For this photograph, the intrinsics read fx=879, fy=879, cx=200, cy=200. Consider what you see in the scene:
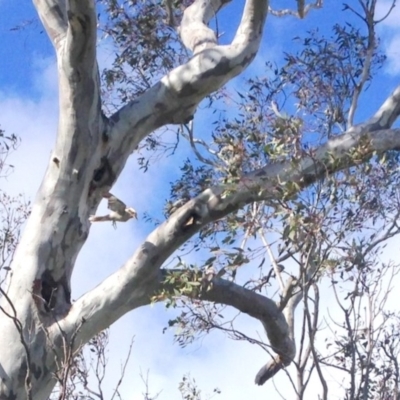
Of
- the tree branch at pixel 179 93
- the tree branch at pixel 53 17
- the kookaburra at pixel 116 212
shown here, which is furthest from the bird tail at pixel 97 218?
the tree branch at pixel 53 17

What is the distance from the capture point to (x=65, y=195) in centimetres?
480

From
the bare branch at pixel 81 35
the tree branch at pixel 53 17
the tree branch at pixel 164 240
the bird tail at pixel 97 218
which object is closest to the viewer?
the tree branch at pixel 164 240

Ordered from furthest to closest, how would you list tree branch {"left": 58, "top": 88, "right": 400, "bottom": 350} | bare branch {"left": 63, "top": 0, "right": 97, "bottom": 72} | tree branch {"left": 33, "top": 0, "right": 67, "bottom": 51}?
tree branch {"left": 33, "top": 0, "right": 67, "bottom": 51} < bare branch {"left": 63, "top": 0, "right": 97, "bottom": 72} < tree branch {"left": 58, "top": 88, "right": 400, "bottom": 350}

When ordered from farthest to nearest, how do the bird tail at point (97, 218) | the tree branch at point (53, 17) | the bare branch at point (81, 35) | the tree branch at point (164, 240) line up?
the tree branch at point (53, 17) → the bird tail at point (97, 218) → the bare branch at point (81, 35) → the tree branch at point (164, 240)

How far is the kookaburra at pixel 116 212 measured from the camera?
5.11 m

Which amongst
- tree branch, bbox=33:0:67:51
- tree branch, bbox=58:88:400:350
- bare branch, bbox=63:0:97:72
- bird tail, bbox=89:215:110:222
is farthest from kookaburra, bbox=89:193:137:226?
tree branch, bbox=33:0:67:51

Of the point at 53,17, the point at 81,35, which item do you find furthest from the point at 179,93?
the point at 53,17

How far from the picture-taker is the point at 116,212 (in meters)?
5.16

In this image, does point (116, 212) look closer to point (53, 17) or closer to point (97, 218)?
point (97, 218)

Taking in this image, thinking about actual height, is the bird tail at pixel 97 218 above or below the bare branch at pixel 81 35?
below

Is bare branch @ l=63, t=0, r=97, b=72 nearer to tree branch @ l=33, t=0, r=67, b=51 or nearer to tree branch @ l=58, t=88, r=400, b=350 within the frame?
tree branch @ l=33, t=0, r=67, b=51

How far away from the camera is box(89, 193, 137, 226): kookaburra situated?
5.11 metres

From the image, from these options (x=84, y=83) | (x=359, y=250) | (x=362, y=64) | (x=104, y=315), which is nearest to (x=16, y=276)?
(x=104, y=315)

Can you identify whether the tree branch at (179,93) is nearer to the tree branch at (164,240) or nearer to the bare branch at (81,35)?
the bare branch at (81,35)
